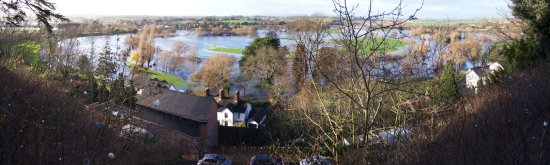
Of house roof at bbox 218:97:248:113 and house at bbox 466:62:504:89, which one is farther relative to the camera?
house roof at bbox 218:97:248:113

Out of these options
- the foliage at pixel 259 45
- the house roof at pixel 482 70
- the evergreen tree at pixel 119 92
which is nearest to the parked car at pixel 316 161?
the evergreen tree at pixel 119 92

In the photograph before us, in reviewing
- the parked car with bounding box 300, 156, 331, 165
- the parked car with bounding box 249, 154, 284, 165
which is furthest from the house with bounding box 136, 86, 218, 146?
the parked car with bounding box 300, 156, 331, 165

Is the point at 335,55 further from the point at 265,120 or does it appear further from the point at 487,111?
the point at 265,120

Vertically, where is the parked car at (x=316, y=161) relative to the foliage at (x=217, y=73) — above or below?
above

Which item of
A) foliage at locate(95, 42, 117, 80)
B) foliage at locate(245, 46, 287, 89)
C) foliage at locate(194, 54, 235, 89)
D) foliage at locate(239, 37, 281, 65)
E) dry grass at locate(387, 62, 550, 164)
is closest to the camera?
dry grass at locate(387, 62, 550, 164)

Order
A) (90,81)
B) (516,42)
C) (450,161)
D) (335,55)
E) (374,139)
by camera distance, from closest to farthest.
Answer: (450,161)
(374,139)
(335,55)
(90,81)
(516,42)

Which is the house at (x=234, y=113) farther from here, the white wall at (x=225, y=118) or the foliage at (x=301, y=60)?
the foliage at (x=301, y=60)

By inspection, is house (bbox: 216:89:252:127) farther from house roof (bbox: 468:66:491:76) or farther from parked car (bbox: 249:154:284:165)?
parked car (bbox: 249:154:284:165)

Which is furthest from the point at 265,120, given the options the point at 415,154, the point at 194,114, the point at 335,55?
the point at 415,154

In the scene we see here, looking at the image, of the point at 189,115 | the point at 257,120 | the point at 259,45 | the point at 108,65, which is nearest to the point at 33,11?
the point at 108,65
